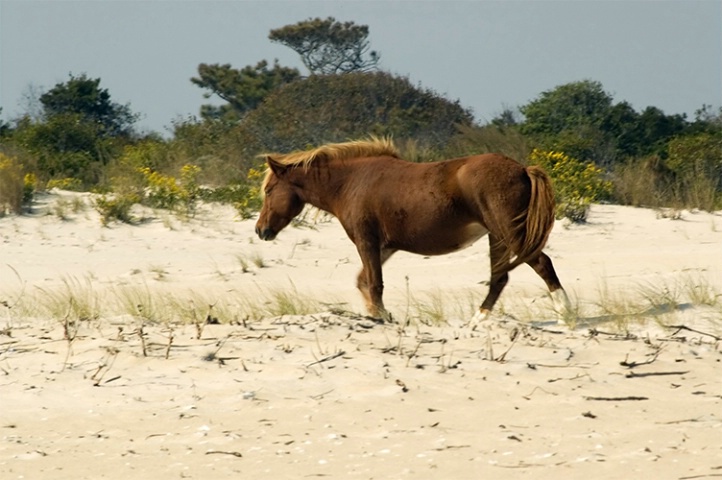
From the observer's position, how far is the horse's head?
1101 centimetres

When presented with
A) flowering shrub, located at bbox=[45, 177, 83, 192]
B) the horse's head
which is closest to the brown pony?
the horse's head

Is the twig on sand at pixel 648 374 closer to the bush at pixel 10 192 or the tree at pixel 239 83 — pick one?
the bush at pixel 10 192

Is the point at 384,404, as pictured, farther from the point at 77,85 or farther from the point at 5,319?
the point at 77,85

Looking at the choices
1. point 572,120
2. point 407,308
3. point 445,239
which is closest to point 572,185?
point 445,239

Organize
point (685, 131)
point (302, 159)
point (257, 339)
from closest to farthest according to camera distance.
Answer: point (257, 339)
point (302, 159)
point (685, 131)

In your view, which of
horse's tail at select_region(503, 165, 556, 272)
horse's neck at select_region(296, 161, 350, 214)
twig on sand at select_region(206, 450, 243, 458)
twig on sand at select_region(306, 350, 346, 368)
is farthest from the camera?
horse's neck at select_region(296, 161, 350, 214)

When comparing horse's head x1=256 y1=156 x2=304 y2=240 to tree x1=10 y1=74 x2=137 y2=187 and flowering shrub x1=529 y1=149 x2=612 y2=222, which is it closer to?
flowering shrub x1=529 y1=149 x2=612 y2=222

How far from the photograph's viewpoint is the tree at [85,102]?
40469mm

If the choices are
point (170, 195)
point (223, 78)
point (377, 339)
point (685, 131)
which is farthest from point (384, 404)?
point (223, 78)

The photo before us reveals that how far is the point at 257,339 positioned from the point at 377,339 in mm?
814

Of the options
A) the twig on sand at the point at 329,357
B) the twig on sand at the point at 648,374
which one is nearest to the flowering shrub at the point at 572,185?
the twig on sand at the point at 648,374

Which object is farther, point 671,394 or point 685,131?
point 685,131

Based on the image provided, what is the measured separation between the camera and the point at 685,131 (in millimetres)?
30250

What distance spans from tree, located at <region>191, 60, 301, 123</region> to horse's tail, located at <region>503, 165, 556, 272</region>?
4249cm
